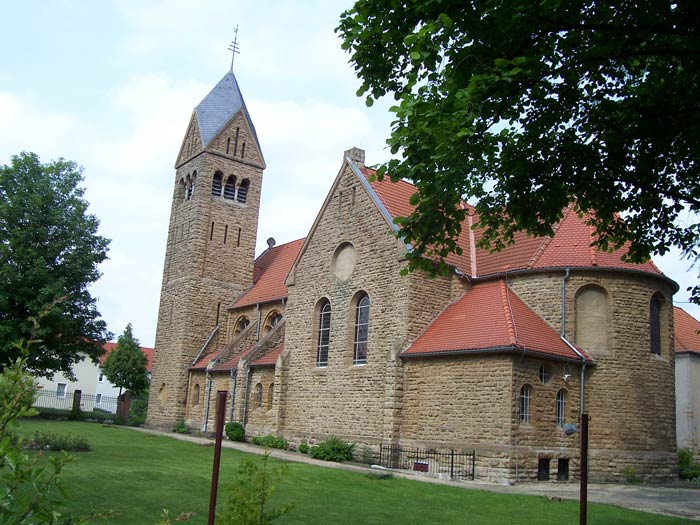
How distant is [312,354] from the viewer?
28.1 m

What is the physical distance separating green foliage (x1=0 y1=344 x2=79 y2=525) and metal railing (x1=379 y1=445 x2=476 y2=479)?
17.6 metres

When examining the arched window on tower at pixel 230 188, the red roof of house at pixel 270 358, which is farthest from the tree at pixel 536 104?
the arched window on tower at pixel 230 188

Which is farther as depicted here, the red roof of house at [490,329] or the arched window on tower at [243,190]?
the arched window on tower at [243,190]

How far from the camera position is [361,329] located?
85.5ft

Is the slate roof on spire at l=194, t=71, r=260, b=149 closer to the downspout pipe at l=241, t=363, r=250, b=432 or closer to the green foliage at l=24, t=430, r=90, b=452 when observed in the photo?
the downspout pipe at l=241, t=363, r=250, b=432

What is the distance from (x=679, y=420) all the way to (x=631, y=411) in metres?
11.8

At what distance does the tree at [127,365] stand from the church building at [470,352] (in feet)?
70.3

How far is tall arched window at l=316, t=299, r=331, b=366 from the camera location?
2780 cm

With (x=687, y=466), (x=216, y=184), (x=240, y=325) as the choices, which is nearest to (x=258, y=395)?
(x=240, y=325)

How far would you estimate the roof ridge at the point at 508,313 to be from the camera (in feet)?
67.1

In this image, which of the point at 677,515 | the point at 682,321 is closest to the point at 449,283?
the point at 677,515

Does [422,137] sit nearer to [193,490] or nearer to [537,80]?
[537,80]

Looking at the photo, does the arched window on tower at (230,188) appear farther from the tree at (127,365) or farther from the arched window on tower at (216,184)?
the tree at (127,365)

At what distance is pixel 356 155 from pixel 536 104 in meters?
17.7
